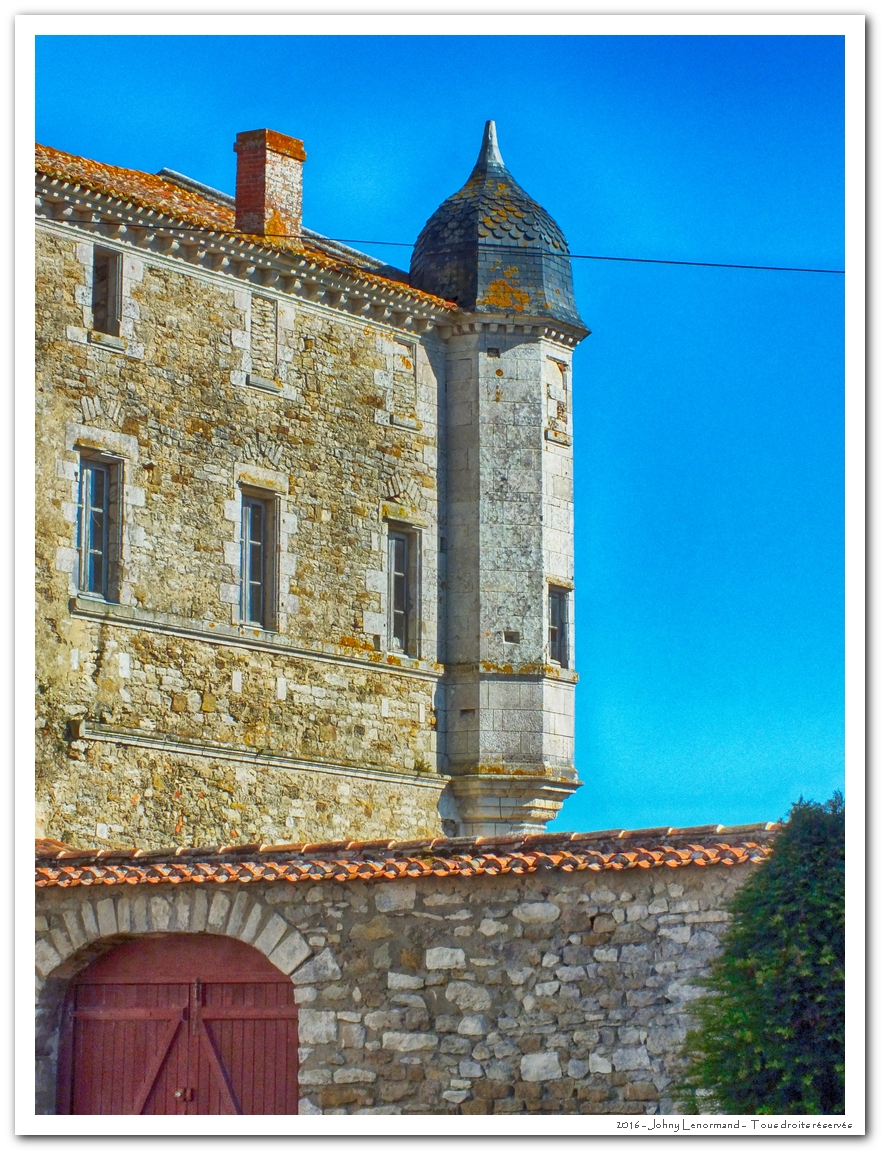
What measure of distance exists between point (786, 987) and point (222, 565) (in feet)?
35.4

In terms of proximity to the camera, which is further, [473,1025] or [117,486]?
[117,486]

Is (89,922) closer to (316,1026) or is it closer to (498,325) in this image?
(316,1026)

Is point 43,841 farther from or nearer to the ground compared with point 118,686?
nearer to the ground

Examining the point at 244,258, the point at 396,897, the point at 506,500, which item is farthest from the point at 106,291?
the point at 396,897

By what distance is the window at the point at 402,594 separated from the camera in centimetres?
2353

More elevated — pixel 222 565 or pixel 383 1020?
pixel 222 565

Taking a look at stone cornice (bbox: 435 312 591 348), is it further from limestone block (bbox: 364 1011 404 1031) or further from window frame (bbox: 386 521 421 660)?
limestone block (bbox: 364 1011 404 1031)

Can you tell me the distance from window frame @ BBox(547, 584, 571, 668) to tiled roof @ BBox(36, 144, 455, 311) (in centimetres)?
334

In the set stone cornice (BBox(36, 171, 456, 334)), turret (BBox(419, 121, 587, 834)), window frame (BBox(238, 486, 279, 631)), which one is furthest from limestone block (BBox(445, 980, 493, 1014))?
stone cornice (BBox(36, 171, 456, 334))

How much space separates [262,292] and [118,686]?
4.69 metres

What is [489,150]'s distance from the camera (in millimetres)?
24922
